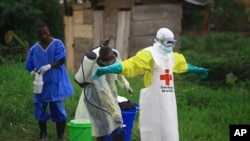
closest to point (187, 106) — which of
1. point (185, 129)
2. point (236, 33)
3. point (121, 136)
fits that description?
point (185, 129)

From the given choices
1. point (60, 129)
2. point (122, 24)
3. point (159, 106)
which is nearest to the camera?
point (159, 106)

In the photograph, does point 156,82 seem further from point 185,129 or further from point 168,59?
point 185,129

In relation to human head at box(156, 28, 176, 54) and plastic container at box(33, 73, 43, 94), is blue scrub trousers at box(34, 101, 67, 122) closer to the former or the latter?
plastic container at box(33, 73, 43, 94)

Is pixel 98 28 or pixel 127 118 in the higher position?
pixel 98 28

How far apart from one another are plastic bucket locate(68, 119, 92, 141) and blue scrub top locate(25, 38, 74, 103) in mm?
700

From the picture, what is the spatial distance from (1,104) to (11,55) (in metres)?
5.91

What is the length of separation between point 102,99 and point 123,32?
7.25 meters

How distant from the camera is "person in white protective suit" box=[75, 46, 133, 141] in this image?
5605mm

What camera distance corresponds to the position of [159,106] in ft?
17.5

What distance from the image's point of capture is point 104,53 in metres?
5.57

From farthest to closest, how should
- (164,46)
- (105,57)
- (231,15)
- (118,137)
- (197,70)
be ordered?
(231,15) → (118,137) → (197,70) → (105,57) → (164,46)

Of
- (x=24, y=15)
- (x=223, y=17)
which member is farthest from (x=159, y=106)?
(x=223, y=17)

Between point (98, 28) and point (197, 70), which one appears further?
point (98, 28)

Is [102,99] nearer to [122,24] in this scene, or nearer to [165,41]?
[165,41]
